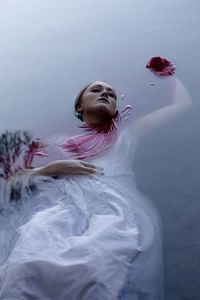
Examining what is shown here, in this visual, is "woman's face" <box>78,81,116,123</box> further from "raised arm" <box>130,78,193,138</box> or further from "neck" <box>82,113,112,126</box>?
"raised arm" <box>130,78,193,138</box>

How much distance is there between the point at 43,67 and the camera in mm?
2145

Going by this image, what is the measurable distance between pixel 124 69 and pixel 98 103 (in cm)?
52

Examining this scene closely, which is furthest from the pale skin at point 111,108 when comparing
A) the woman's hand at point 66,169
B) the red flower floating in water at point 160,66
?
the woman's hand at point 66,169

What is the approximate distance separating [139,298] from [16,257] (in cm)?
30

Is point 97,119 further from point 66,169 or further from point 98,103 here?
point 66,169

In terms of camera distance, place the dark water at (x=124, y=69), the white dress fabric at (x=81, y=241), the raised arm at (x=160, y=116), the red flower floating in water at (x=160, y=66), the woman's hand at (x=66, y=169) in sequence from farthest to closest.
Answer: the red flower floating in water at (x=160, y=66), the raised arm at (x=160, y=116), the woman's hand at (x=66, y=169), the dark water at (x=124, y=69), the white dress fabric at (x=81, y=241)

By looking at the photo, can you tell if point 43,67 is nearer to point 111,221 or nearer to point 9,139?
point 9,139

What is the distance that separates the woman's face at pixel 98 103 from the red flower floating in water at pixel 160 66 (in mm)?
410

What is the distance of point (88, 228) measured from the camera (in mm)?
956

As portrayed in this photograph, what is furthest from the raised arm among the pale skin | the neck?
the neck

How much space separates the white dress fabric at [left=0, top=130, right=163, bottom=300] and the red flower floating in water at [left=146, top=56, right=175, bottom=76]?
0.84m

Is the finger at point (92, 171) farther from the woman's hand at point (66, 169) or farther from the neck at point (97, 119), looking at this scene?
the neck at point (97, 119)

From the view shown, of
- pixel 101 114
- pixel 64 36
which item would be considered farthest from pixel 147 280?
pixel 64 36

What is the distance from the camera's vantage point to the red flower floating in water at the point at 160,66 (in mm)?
1943
